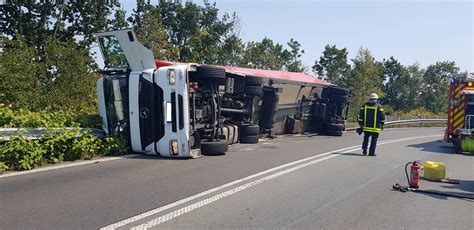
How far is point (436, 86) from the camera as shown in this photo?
59719mm

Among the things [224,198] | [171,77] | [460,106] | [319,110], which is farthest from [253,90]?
[460,106]

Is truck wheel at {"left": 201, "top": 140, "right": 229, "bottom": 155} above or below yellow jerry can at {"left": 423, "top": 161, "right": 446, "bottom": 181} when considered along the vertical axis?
above

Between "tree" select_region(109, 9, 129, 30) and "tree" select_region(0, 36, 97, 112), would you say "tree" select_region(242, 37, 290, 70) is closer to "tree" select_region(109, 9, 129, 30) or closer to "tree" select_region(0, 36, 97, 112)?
"tree" select_region(109, 9, 129, 30)

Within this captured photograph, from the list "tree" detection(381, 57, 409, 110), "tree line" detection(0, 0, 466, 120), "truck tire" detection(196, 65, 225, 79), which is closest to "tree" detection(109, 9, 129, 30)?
"tree line" detection(0, 0, 466, 120)

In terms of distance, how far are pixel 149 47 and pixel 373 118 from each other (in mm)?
16404

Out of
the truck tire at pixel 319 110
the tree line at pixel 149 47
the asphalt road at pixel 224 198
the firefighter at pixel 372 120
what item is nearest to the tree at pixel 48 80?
the tree line at pixel 149 47

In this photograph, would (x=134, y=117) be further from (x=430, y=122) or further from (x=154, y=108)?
(x=430, y=122)

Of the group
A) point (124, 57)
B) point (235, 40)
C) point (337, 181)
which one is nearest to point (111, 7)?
point (235, 40)

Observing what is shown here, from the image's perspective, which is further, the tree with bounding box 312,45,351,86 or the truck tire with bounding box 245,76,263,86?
the tree with bounding box 312,45,351,86

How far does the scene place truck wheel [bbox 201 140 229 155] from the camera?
371 inches

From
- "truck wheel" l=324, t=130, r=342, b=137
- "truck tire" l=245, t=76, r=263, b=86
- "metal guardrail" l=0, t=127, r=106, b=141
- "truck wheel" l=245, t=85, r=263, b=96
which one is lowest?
"truck wheel" l=324, t=130, r=342, b=137

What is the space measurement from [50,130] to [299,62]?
43.3 meters

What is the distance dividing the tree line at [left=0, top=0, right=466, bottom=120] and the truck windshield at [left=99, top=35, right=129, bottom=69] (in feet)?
12.2

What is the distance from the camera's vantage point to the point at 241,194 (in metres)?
5.83
